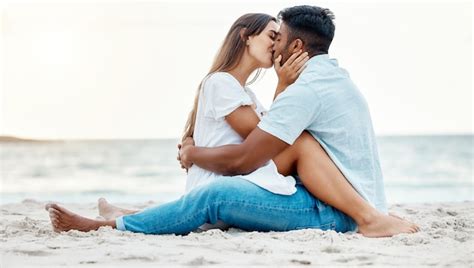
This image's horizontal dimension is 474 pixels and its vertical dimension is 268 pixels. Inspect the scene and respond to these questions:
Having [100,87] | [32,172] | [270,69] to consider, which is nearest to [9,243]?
[270,69]

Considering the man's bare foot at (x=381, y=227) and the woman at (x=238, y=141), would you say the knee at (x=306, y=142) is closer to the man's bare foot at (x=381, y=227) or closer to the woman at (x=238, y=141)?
the woman at (x=238, y=141)

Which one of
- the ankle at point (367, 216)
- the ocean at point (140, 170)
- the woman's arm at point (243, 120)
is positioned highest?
the woman's arm at point (243, 120)

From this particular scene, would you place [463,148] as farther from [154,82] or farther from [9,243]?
[9,243]

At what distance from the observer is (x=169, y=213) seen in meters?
3.82

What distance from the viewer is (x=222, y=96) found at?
389 cm

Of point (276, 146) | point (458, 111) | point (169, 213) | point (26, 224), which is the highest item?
point (276, 146)

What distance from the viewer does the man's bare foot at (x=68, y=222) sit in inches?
154

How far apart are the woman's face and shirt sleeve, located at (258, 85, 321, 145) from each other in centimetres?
46

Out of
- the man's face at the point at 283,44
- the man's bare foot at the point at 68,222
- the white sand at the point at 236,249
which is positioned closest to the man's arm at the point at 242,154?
the white sand at the point at 236,249

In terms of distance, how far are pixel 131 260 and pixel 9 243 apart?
0.88 meters

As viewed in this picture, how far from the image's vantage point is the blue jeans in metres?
3.70

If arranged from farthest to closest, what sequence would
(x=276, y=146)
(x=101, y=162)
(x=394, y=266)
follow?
(x=101, y=162), (x=276, y=146), (x=394, y=266)

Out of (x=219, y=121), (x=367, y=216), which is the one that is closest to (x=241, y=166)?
(x=219, y=121)

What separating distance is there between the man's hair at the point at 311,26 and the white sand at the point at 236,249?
97cm
